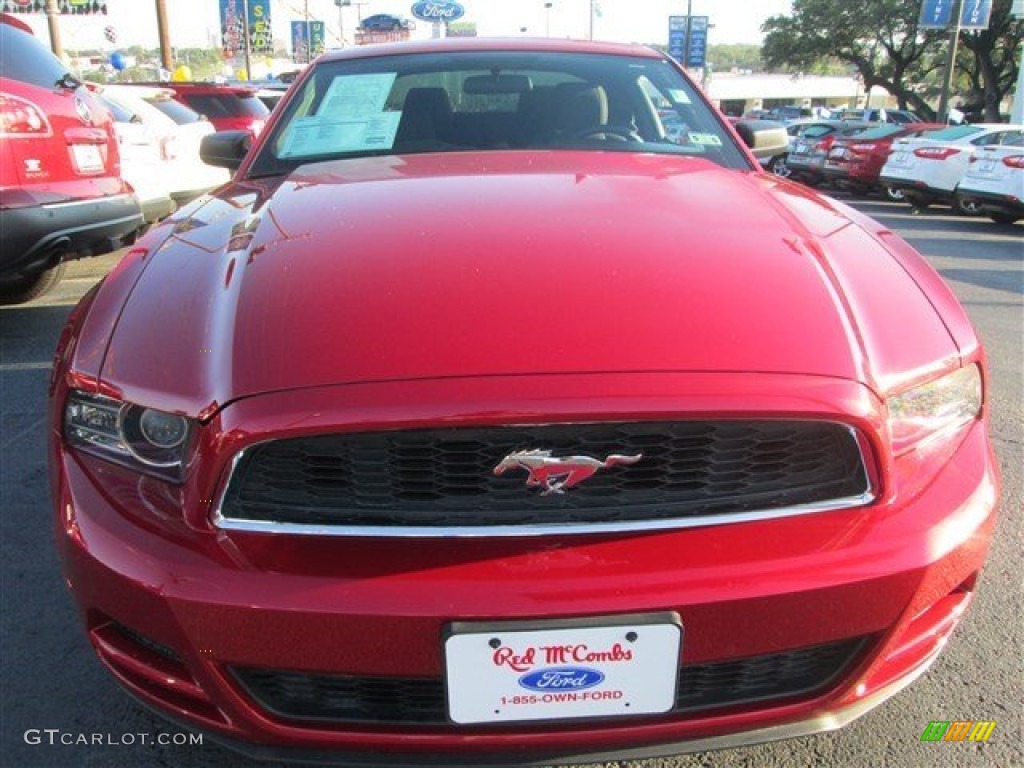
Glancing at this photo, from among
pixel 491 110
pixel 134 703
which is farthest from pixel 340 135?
pixel 134 703

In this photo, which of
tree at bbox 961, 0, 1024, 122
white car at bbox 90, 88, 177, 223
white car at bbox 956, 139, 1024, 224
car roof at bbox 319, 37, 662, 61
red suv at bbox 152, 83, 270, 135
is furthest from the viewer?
tree at bbox 961, 0, 1024, 122

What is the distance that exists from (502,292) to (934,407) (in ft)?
2.70

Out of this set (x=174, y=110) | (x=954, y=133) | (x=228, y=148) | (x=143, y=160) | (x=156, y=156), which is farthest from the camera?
(x=954, y=133)

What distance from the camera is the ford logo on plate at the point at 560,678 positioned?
1.40 meters

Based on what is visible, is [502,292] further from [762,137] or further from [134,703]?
[762,137]

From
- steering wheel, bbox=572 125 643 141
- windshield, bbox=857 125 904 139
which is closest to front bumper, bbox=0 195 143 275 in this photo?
steering wheel, bbox=572 125 643 141

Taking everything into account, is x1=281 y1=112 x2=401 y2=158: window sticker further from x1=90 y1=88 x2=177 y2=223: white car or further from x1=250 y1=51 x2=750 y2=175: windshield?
x1=90 y1=88 x2=177 y2=223: white car

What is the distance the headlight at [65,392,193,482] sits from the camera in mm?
1522

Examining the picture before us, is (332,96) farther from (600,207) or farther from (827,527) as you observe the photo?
(827,527)

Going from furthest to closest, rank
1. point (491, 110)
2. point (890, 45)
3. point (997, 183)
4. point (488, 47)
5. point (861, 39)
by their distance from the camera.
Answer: point (861, 39), point (890, 45), point (997, 183), point (488, 47), point (491, 110)

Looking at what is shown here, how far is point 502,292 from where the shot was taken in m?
1.61

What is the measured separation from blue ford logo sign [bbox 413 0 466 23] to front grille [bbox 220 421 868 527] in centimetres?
2889

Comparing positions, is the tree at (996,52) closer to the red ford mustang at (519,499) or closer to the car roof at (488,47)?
the car roof at (488,47)

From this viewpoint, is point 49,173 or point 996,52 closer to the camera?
point 49,173
